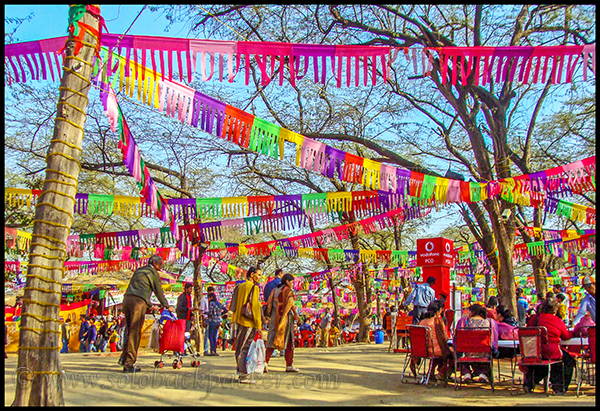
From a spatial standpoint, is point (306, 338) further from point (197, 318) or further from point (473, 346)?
point (473, 346)

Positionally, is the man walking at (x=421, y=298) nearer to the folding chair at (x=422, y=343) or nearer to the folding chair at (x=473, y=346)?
the folding chair at (x=422, y=343)

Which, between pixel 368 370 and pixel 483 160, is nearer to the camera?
pixel 368 370

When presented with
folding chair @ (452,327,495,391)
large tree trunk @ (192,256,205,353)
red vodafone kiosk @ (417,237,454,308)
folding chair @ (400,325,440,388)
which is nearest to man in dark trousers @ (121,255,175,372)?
folding chair @ (400,325,440,388)

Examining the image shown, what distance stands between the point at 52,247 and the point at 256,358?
3.46 meters

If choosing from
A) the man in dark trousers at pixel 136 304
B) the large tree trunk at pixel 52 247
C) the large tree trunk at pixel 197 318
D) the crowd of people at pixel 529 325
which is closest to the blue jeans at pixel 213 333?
the large tree trunk at pixel 197 318

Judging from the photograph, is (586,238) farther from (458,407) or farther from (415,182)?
(458,407)

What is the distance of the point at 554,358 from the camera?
6719 mm

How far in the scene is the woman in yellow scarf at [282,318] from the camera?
786 centimetres

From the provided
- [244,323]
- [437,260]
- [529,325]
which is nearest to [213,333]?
[244,323]

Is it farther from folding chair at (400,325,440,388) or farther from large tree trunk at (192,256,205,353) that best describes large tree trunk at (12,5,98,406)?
large tree trunk at (192,256,205,353)

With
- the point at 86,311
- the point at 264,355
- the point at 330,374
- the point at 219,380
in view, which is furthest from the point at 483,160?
the point at 86,311

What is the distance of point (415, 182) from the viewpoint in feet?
33.2

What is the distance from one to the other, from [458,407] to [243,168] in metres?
12.9

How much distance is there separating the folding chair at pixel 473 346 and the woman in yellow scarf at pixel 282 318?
233 cm
